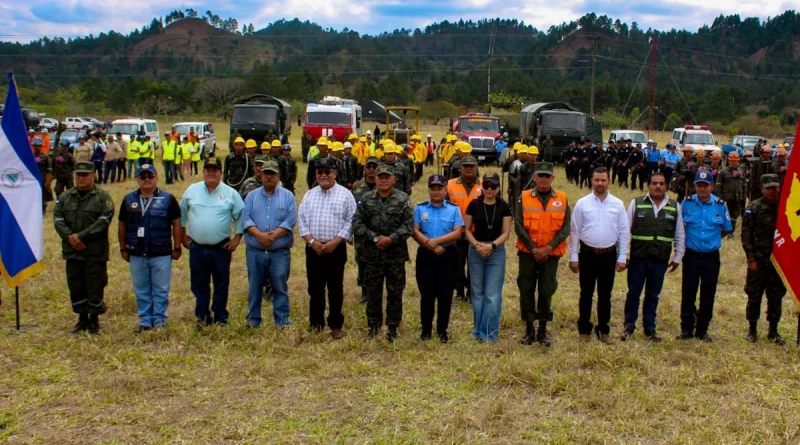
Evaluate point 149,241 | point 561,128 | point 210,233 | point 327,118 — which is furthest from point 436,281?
point 561,128

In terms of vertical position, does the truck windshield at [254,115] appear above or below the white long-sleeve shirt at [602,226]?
above

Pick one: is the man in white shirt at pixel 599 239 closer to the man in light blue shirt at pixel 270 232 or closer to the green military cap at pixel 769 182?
the green military cap at pixel 769 182

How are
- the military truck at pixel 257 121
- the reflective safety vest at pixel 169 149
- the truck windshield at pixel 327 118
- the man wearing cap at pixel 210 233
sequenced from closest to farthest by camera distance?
the man wearing cap at pixel 210 233, the reflective safety vest at pixel 169 149, the military truck at pixel 257 121, the truck windshield at pixel 327 118

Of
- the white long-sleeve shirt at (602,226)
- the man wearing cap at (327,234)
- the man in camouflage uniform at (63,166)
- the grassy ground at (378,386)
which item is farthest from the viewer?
the man in camouflage uniform at (63,166)

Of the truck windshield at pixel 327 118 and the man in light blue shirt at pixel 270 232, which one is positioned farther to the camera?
the truck windshield at pixel 327 118

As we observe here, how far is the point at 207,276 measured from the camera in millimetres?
6574

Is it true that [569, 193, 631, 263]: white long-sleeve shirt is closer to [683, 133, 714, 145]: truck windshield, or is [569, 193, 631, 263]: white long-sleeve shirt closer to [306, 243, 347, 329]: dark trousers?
[306, 243, 347, 329]: dark trousers

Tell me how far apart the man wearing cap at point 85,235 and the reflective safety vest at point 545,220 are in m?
3.80

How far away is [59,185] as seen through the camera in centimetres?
1472

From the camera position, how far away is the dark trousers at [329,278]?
6.38m

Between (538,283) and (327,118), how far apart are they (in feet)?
71.5

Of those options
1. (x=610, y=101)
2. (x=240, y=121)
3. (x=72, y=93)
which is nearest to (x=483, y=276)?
(x=240, y=121)

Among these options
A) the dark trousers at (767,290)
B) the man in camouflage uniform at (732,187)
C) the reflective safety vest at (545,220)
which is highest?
the reflective safety vest at (545,220)

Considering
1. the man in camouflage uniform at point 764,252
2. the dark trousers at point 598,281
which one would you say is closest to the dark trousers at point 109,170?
the dark trousers at point 598,281
